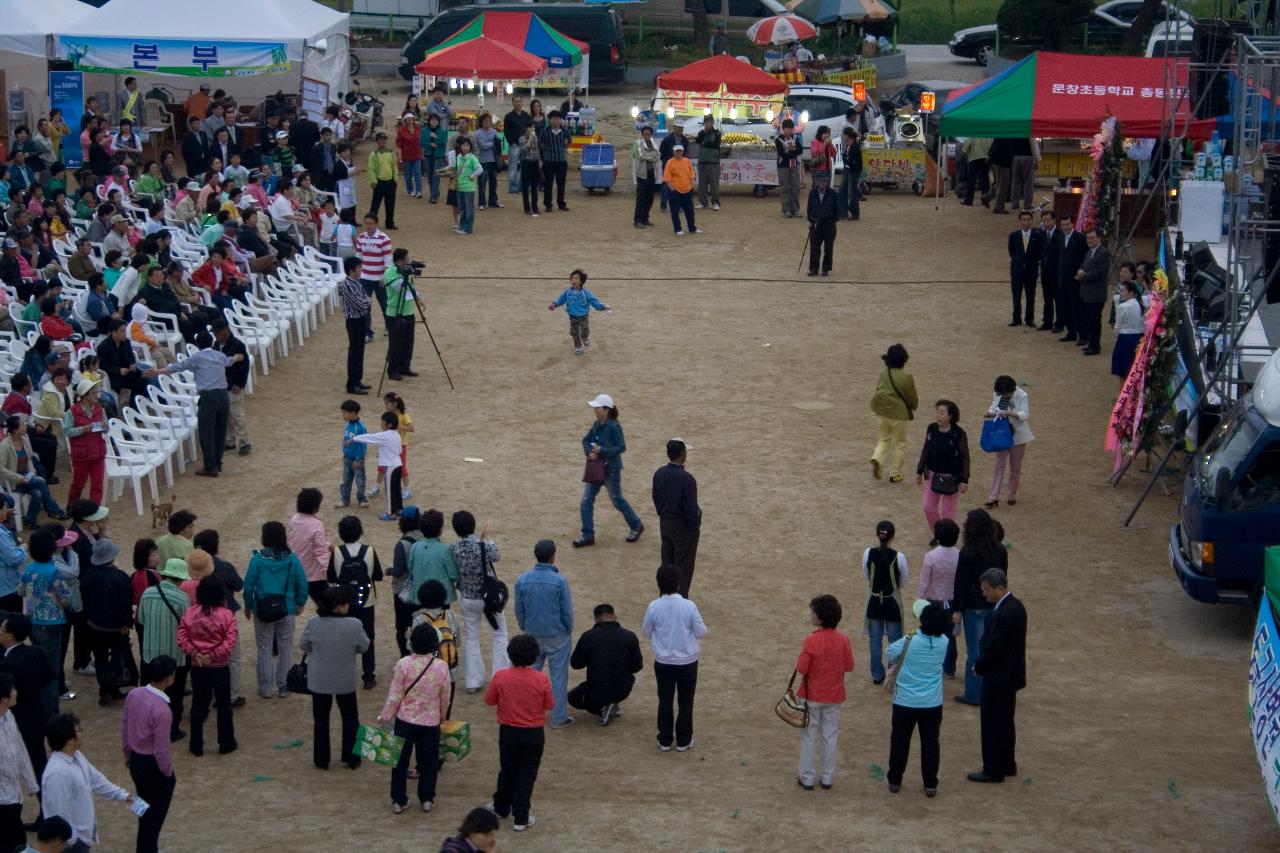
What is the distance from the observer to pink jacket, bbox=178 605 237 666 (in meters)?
9.49

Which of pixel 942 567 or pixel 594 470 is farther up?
pixel 594 470

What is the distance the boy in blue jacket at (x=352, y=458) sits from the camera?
13.7 meters

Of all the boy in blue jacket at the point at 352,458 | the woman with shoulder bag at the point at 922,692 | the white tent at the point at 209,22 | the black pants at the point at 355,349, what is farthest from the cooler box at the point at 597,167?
the woman with shoulder bag at the point at 922,692

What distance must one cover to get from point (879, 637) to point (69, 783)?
5302 mm

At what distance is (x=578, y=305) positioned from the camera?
1842 centimetres

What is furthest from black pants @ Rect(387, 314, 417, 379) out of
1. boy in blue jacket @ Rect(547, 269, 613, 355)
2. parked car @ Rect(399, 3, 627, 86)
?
parked car @ Rect(399, 3, 627, 86)

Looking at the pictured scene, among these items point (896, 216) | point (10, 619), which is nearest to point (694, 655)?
point (10, 619)

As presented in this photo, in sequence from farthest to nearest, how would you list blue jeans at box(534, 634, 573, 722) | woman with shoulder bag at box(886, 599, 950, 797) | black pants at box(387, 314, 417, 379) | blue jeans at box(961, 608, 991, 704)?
black pants at box(387, 314, 417, 379)
blue jeans at box(961, 608, 991, 704)
blue jeans at box(534, 634, 573, 722)
woman with shoulder bag at box(886, 599, 950, 797)

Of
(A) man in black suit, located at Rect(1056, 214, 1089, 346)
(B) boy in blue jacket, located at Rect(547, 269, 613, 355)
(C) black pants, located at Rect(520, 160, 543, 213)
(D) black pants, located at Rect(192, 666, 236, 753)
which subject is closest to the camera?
(D) black pants, located at Rect(192, 666, 236, 753)

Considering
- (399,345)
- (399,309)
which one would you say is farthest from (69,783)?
(399,345)

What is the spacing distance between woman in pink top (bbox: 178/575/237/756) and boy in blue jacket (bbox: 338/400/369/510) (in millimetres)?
4126

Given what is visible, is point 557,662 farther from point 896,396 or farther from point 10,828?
point 896,396

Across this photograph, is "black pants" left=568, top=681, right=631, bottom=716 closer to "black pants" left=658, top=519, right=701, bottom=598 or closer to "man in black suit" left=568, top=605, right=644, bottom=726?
"man in black suit" left=568, top=605, right=644, bottom=726

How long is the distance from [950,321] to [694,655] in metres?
12.0
